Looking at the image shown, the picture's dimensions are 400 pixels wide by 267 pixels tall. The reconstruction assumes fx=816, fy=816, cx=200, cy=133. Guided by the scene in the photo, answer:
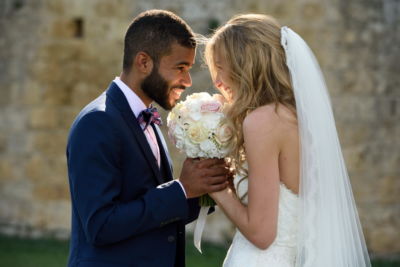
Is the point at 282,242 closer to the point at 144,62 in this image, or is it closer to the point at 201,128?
the point at 201,128

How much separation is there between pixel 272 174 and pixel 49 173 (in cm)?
673

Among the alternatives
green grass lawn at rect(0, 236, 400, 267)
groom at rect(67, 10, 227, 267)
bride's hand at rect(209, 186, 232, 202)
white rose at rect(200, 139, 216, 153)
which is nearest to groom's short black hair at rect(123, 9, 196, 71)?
groom at rect(67, 10, 227, 267)

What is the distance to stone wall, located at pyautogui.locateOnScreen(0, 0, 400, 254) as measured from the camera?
397 inches

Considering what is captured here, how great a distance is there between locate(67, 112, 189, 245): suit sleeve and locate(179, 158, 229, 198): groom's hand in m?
0.08

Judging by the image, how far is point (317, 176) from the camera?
14.0 ft

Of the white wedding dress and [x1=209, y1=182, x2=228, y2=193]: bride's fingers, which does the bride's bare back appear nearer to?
the white wedding dress

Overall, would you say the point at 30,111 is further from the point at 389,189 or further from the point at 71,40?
the point at 389,189

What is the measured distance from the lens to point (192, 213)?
15.2ft

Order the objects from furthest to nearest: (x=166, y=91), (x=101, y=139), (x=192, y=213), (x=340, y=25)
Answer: (x=340, y=25) < (x=192, y=213) < (x=166, y=91) < (x=101, y=139)

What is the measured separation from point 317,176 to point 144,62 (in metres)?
1.08

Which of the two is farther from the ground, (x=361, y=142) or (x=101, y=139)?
(x=101, y=139)

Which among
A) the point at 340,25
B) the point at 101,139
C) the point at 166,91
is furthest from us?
the point at 340,25

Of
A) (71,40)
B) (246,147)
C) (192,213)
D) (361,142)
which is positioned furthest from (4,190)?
(246,147)

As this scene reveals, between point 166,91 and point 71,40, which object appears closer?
point 166,91
